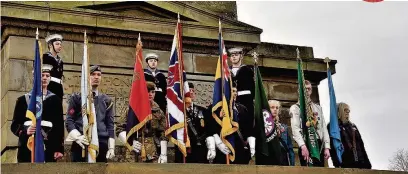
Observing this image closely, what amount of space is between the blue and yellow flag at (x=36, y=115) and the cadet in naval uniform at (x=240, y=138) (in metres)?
2.63

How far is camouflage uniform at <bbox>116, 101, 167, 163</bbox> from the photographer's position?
11.6 meters

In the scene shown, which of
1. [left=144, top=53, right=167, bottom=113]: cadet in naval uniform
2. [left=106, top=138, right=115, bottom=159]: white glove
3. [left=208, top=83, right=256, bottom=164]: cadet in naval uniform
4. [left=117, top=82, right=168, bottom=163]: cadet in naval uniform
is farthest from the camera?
[left=144, top=53, right=167, bottom=113]: cadet in naval uniform

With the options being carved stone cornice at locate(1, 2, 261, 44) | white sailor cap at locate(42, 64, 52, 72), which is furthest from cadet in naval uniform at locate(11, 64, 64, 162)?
carved stone cornice at locate(1, 2, 261, 44)

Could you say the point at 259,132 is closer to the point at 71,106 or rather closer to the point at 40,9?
the point at 71,106

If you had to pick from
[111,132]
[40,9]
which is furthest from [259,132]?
[40,9]

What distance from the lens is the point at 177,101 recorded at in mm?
11656

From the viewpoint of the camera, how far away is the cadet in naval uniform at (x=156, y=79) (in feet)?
40.5

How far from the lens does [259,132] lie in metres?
12.0

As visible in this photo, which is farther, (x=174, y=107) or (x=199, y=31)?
(x=199, y=31)

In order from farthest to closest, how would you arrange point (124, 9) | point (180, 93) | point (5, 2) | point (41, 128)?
point (124, 9)
point (5, 2)
point (180, 93)
point (41, 128)

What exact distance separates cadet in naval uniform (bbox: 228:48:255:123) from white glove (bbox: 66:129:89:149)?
2.86m

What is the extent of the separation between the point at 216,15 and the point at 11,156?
485cm

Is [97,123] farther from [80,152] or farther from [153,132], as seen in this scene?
[153,132]

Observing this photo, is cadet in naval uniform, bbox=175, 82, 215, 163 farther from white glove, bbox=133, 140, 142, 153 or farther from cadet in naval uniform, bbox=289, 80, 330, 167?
cadet in naval uniform, bbox=289, 80, 330, 167
